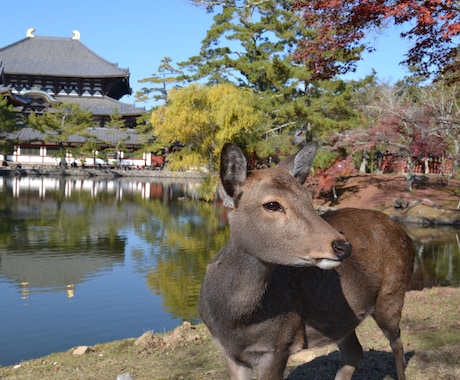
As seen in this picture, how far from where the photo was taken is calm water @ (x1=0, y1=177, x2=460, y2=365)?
28.3 feet

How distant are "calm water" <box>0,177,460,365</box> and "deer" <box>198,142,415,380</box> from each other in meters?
5.44

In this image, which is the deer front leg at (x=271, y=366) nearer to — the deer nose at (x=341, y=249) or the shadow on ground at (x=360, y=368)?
the deer nose at (x=341, y=249)

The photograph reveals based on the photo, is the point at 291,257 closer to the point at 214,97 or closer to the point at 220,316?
the point at 220,316

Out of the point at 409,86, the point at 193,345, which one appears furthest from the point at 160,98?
the point at 193,345

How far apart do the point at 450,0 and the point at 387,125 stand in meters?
19.0

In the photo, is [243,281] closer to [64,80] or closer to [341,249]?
[341,249]

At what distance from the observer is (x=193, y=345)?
20.6 feet

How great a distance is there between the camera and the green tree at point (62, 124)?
48.4 meters

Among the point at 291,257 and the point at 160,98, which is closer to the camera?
the point at 291,257

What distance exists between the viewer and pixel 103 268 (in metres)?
13.1

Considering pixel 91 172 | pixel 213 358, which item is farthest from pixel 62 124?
pixel 213 358

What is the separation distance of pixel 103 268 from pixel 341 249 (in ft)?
37.7

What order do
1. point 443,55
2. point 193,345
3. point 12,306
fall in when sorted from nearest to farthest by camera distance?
point 193,345 → point 443,55 → point 12,306

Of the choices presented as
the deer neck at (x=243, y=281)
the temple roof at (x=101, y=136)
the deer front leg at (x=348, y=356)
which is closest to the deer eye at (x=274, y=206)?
the deer neck at (x=243, y=281)
